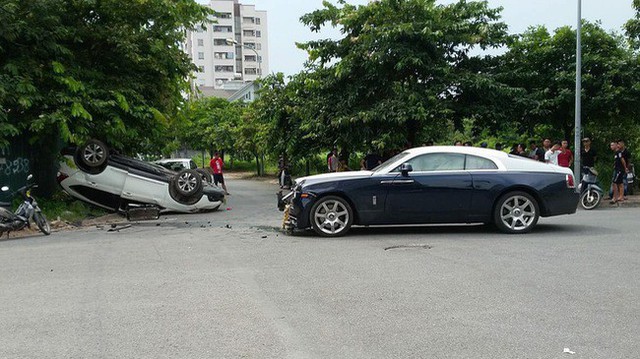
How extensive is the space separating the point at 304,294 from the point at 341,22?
15.4 m

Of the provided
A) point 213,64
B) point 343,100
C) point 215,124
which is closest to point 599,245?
point 343,100

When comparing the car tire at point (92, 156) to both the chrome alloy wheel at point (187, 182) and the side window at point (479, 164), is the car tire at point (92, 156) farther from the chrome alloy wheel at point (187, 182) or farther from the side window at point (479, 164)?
the side window at point (479, 164)

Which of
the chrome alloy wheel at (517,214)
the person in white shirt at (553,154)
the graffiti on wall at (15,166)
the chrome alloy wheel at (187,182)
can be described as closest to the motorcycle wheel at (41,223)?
the chrome alloy wheel at (187,182)

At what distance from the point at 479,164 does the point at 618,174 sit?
22.3 ft

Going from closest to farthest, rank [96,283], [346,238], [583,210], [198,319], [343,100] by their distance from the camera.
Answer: [198,319] < [96,283] < [346,238] < [583,210] < [343,100]

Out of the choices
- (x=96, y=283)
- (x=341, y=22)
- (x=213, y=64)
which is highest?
(x=213, y=64)

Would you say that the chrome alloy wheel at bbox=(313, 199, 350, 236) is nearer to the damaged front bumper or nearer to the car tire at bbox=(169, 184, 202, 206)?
the damaged front bumper

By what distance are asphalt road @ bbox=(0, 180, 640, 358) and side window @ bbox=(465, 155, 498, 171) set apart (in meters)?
1.12

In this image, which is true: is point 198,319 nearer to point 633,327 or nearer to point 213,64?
point 633,327

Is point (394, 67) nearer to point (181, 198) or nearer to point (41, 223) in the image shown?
point (181, 198)

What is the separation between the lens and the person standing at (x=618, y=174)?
14.7 meters

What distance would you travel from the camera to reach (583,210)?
1422cm

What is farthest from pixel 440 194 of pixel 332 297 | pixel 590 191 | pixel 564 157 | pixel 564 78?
pixel 564 78

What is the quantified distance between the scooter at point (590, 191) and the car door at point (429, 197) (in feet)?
20.0
